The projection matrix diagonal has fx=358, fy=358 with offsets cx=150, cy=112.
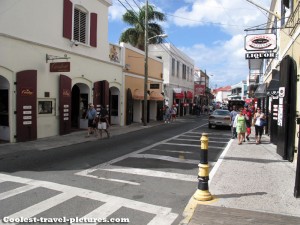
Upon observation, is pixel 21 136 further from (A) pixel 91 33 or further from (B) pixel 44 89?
(A) pixel 91 33

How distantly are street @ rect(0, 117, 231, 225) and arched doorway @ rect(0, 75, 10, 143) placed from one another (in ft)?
10.0

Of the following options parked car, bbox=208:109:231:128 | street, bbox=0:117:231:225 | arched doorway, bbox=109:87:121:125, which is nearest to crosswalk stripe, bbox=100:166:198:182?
street, bbox=0:117:231:225

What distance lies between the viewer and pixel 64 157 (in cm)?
1156

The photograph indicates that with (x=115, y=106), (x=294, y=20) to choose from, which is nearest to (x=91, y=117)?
(x=115, y=106)

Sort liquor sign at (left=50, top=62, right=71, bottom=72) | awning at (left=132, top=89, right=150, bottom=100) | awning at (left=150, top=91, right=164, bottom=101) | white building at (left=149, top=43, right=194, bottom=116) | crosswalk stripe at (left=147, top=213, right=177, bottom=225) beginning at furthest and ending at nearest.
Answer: white building at (left=149, top=43, right=194, bottom=116) → awning at (left=150, top=91, right=164, bottom=101) → awning at (left=132, top=89, right=150, bottom=100) → liquor sign at (left=50, top=62, right=71, bottom=72) → crosswalk stripe at (left=147, top=213, right=177, bottom=225)

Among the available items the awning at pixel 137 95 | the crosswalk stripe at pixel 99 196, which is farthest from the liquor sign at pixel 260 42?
the awning at pixel 137 95

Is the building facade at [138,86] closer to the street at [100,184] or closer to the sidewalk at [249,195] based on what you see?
the street at [100,184]

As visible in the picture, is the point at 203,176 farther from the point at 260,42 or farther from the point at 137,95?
the point at 137,95

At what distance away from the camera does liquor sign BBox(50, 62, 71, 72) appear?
53.2 ft

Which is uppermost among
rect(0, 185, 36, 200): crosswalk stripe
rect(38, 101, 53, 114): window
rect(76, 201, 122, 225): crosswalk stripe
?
rect(38, 101, 53, 114): window

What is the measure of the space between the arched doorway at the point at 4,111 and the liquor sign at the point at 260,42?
1031cm

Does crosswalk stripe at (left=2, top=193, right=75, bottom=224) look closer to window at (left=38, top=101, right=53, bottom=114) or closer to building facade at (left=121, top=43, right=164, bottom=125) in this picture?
window at (left=38, top=101, right=53, bottom=114)

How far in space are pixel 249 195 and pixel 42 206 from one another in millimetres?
3937

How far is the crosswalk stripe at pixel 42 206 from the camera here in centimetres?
569
